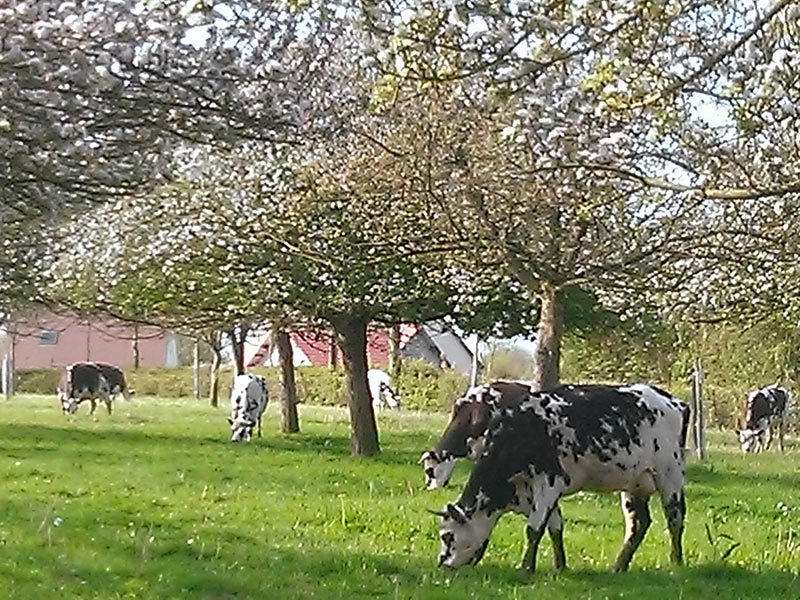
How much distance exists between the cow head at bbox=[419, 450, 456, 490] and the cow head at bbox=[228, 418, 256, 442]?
43.8 ft

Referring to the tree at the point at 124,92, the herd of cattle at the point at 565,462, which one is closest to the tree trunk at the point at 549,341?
the herd of cattle at the point at 565,462

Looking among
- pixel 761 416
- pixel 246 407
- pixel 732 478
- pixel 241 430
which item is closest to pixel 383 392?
pixel 761 416

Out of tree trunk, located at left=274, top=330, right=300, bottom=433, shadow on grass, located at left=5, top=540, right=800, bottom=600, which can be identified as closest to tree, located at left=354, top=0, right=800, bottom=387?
shadow on grass, located at left=5, top=540, right=800, bottom=600

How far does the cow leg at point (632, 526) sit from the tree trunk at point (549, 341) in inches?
213

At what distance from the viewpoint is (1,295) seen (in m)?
25.4

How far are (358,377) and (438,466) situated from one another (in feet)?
35.3

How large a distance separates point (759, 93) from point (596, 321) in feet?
49.8

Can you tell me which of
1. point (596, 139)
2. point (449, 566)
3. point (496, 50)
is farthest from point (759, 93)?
point (449, 566)

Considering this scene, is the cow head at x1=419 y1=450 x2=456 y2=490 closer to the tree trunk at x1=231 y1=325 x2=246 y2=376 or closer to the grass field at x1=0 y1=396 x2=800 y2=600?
the grass field at x1=0 y1=396 x2=800 y2=600

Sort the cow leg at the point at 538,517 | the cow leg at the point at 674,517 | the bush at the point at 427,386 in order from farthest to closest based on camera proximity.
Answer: the bush at the point at 427,386 < the cow leg at the point at 674,517 < the cow leg at the point at 538,517

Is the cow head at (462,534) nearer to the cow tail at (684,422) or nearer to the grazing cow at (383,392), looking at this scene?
the cow tail at (684,422)

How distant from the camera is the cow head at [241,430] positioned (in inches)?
1047

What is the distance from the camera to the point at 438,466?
532 inches

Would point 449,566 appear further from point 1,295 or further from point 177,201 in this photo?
point 1,295
